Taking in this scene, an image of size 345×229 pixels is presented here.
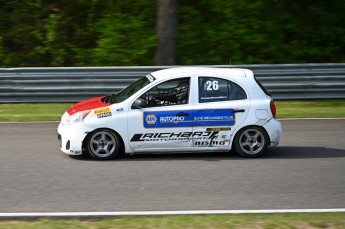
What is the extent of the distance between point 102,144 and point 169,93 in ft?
4.55

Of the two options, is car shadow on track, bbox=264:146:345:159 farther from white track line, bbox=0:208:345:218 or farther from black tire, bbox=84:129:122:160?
white track line, bbox=0:208:345:218

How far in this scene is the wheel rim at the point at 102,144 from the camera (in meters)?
10.9

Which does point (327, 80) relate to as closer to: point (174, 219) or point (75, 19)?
point (75, 19)

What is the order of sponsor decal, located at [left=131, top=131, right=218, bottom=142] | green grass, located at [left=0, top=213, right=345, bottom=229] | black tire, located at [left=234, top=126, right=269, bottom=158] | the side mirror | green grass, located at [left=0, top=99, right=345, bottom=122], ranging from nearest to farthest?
green grass, located at [left=0, top=213, right=345, bottom=229], the side mirror, sponsor decal, located at [left=131, top=131, right=218, bottom=142], black tire, located at [left=234, top=126, right=269, bottom=158], green grass, located at [left=0, top=99, right=345, bottom=122]

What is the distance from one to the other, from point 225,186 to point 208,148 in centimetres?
199

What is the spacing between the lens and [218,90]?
11062 mm

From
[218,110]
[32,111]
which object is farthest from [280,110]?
[32,111]

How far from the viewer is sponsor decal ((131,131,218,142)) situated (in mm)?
10859

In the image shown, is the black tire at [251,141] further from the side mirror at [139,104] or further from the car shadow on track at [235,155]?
the side mirror at [139,104]

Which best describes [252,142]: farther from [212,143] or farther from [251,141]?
[212,143]

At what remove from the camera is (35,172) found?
32.9 ft

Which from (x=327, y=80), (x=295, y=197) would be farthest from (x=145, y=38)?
(x=295, y=197)

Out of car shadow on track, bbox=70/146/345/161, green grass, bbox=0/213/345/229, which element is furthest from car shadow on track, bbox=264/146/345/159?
green grass, bbox=0/213/345/229

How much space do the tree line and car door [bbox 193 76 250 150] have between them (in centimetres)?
842
